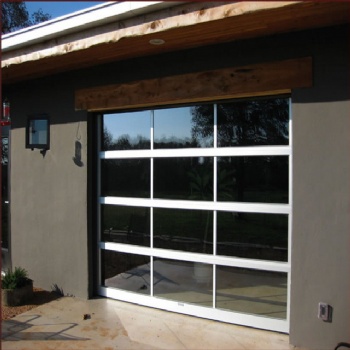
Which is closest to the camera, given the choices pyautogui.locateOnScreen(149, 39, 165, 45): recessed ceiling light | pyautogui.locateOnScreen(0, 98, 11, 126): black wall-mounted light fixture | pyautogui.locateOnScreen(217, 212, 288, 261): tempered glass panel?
pyautogui.locateOnScreen(149, 39, 165, 45): recessed ceiling light

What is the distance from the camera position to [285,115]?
3.57 metres

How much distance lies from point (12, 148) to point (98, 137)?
168cm

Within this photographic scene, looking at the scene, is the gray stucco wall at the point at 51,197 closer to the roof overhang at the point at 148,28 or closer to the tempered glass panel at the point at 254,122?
the roof overhang at the point at 148,28

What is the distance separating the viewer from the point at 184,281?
420 cm

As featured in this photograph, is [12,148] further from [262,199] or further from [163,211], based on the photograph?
[262,199]

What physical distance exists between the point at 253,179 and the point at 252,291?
1214 millimetres

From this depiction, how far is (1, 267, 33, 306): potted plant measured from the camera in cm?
441

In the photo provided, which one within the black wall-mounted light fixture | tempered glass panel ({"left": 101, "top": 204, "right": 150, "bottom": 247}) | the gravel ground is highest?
the black wall-mounted light fixture

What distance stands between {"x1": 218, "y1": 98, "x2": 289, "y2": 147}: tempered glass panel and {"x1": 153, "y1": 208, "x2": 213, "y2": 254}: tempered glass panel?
2.91 ft

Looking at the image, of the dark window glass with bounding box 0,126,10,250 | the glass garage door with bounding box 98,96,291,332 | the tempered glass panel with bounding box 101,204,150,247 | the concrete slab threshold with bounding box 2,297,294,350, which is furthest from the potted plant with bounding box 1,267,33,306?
the dark window glass with bounding box 0,126,10,250

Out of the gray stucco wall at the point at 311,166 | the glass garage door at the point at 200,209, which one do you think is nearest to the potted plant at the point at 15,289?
the gray stucco wall at the point at 311,166

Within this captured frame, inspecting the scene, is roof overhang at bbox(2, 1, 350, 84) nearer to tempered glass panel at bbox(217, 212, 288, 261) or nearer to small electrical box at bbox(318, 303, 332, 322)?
tempered glass panel at bbox(217, 212, 288, 261)

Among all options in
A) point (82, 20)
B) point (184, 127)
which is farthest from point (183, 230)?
point (82, 20)

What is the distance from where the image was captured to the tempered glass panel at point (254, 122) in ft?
11.8
